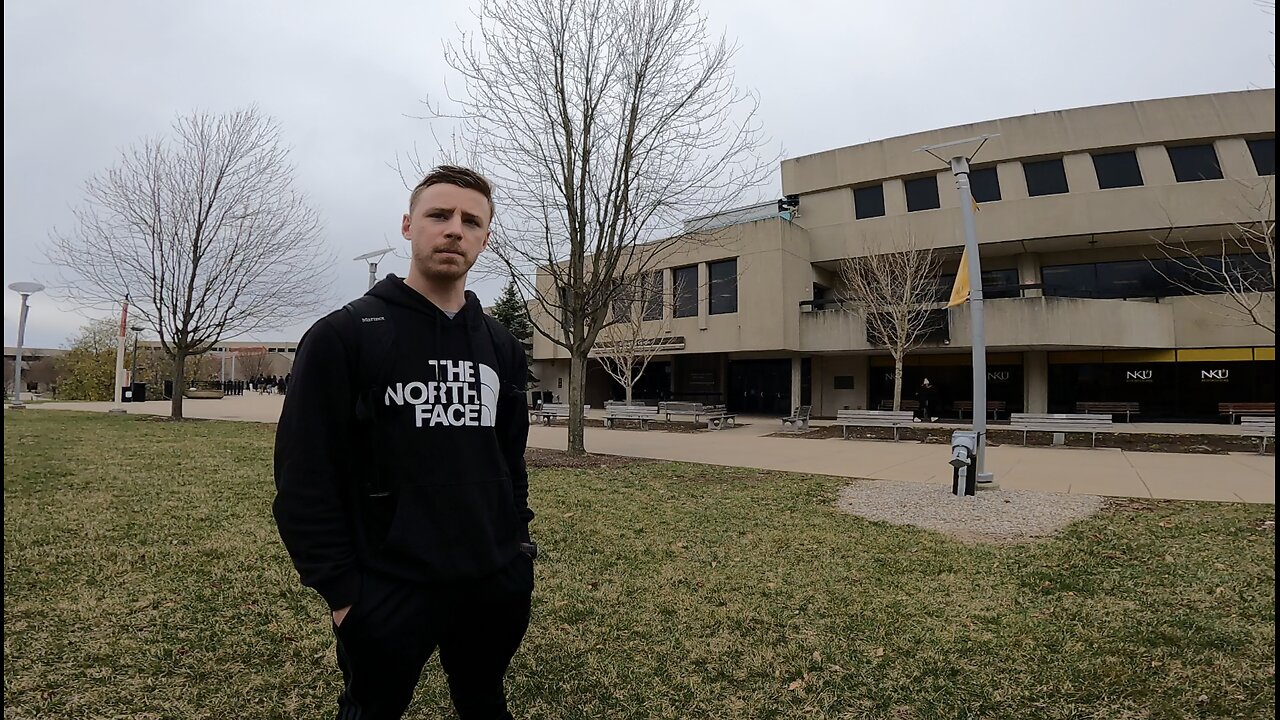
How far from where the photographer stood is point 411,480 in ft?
6.59

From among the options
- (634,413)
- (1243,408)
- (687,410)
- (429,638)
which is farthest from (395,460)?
(1243,408)

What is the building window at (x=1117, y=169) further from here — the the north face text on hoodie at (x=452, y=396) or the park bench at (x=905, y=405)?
the the north face text on hoodie at (x=452, y=396)

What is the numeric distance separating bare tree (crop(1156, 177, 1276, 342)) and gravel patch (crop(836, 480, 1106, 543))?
51.3ft

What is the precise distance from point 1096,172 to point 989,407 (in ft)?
30.1

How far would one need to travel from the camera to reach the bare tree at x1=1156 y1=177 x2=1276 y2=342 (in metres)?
20.0

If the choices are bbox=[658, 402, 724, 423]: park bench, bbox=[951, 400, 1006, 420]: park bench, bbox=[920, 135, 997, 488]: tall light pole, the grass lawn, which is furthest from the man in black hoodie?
bbox=[951, 400, 1006, 420]: park bench

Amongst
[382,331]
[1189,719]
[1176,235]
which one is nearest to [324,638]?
[382,331]

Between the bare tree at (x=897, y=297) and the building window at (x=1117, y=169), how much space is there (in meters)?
6.31

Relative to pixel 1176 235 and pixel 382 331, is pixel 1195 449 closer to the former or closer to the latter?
pixel 1176 235

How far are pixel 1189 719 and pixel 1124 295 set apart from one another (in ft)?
84.4

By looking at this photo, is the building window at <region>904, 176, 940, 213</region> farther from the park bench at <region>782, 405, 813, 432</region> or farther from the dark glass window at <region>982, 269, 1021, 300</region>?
the park bench at <region>782, 405, 813, 432</region>

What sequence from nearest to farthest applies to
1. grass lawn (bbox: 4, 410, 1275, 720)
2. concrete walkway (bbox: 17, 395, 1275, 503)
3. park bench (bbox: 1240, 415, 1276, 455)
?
1. grass lawn (bbox: 4, 410, 1275, 720)
2. concrete walkway (bbox: 17, 395, 1275, 503)
3. park bench (bbox: 1240, 415, 1276, 455)

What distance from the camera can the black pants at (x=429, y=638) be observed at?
1.97 m

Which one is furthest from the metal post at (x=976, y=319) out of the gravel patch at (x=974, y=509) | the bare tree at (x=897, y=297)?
the bare tree at (x=897, y=297)
